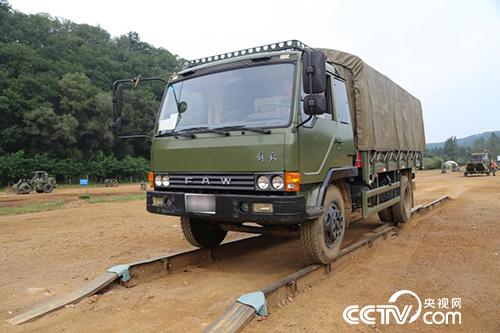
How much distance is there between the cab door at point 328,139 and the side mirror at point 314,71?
17.0 inches

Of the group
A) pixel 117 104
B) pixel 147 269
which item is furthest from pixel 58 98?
pixel 147 269

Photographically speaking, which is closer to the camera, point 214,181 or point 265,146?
point 265,146

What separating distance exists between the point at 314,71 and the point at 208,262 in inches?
129

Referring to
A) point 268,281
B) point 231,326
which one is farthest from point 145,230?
point 231,326

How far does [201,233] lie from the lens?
19.6ft

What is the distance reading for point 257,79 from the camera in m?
4.66

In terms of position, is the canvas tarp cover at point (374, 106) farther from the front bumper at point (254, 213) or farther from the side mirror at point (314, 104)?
the front bumper at point (254, 213)

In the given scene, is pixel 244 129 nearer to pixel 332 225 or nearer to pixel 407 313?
pixel 332 225

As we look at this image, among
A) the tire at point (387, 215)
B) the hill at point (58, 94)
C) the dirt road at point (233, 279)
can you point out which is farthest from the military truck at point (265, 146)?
the hill at point (58, 94)

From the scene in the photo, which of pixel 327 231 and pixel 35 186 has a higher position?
pixel 327 231

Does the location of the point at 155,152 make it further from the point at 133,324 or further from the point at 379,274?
the point at 379,274

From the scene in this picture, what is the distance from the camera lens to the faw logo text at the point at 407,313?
357cm

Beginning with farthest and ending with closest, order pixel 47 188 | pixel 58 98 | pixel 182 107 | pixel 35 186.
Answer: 1. pixel 58 98
2. pixel 47 188
3. pixel 35 186
4. pixel 182 107

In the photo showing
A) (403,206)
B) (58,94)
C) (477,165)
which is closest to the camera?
(403,206)
